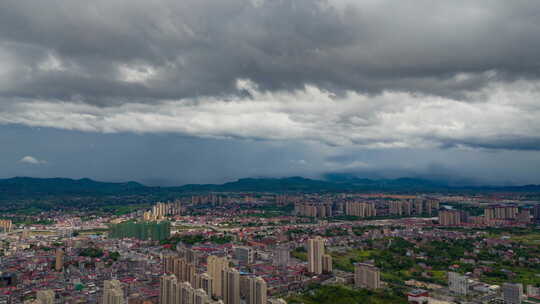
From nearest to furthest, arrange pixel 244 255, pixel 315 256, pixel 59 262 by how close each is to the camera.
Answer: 1. pixel 315 256
2. pixel 59 262
3. pixel 244 255

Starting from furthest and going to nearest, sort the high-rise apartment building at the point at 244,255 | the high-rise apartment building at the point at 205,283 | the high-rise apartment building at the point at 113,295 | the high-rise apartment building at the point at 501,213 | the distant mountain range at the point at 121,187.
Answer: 1. the distant mountain range at the point at 121,187
2. the high-rise apartment building at the point at 501,213
3. the high-rise apartment building at the point at 244,255
4. the high-rise apartment building at the point at 205,283
5. the high-rise apartment building at the point at 113,295

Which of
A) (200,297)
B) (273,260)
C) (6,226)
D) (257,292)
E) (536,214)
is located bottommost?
(273,260)

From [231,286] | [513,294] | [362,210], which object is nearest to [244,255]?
[231,286]

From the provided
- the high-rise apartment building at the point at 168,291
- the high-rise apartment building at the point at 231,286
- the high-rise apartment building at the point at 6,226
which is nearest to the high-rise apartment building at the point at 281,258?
the high-rise apartment building at the point at 231,286

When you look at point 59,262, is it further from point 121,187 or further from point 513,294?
Answer: point 121,187

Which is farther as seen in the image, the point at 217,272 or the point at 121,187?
the point at 121,187

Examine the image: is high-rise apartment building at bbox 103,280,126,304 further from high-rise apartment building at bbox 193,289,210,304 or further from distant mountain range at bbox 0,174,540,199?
distant mountain range at bbox 0,174,540,199

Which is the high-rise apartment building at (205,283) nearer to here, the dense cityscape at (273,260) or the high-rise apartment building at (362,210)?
the dense cityscape at (273,260)
